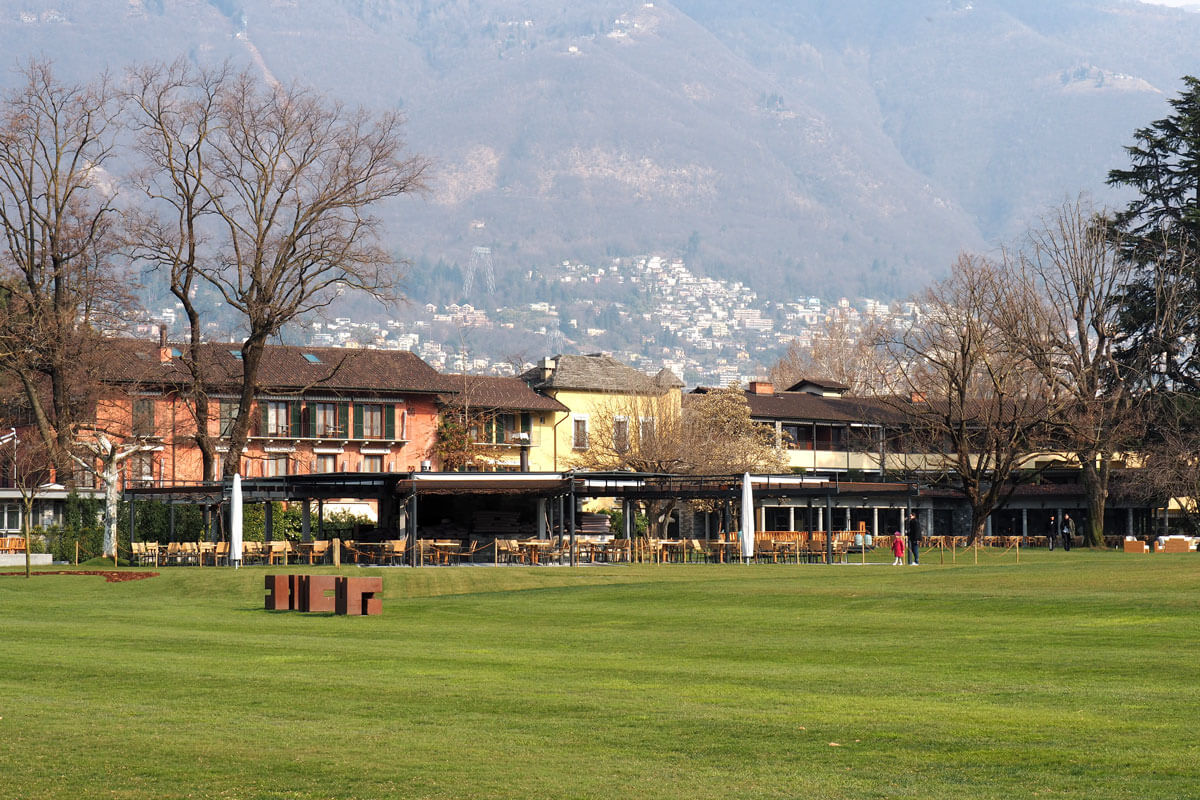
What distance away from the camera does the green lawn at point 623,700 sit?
983 centimetres

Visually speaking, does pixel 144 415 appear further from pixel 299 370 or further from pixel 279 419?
pixel 299 370

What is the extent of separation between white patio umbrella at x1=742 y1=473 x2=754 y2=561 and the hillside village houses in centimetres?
2332

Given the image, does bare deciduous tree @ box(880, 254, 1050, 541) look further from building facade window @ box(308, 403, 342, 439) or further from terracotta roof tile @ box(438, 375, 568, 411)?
building facade window @ box(308, 403, 342, 439)

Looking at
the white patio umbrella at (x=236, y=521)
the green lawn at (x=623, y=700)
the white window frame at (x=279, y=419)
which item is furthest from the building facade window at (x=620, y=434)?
the green lawn at (x=623, y=700)

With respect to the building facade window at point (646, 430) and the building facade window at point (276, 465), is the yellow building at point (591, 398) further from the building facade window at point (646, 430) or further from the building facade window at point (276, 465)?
the building facade window at point (276, 465)

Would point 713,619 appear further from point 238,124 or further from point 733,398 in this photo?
point 733,398

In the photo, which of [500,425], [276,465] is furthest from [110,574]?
[500,425]

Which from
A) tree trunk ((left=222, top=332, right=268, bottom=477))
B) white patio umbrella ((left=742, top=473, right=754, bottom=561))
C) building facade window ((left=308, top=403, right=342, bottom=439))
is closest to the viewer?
white patio umbrella ((left=742, top=473, right=754, bottom=561))

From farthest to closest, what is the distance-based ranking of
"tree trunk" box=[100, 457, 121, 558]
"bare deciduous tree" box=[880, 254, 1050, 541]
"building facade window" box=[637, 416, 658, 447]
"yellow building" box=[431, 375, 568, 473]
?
"yellow building" box=[431, 375, 568, 473] < "building facade window" box=[637, 416, 658, 447] < "bare deciduous tree" box=[880, 254, 1050, 541] < "tree trunk" box=[100, 457, 121, 558]

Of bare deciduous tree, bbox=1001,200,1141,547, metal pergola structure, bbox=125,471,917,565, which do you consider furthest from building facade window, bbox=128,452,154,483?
bare deciduous tree, bbox=1001,200,1141,547

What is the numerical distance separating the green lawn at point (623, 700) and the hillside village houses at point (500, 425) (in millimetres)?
42481

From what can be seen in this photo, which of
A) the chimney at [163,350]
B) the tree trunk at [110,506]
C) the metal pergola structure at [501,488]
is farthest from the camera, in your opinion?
the chimney at [163,350]

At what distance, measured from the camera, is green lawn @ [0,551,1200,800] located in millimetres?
9828

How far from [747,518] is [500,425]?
34197 millimetres
